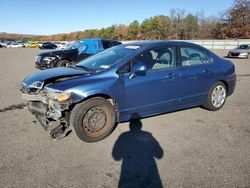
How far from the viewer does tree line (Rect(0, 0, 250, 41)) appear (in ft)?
197

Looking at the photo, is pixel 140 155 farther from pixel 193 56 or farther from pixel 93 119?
pixel 193 56

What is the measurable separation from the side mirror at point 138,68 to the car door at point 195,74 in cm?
97

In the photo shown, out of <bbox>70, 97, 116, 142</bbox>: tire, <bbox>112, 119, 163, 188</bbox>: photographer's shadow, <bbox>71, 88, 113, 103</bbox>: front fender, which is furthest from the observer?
<bbox>70, 97, 116, 142</bbox>: tire

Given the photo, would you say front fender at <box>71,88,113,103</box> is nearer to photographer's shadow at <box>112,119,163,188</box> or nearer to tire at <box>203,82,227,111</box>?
photographer's shadow at <box>112,119,163,188</box>

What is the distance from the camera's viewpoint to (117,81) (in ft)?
14.7

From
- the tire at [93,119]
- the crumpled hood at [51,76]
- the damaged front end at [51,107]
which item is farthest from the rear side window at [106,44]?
the tire at [93,119]

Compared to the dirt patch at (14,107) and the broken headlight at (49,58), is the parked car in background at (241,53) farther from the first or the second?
the dirt patch at (14,107)

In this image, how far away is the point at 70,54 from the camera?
1338cm

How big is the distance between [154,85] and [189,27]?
76.7 metres

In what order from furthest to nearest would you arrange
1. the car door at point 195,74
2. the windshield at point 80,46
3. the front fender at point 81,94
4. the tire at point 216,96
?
the windshield at point 80,46 < the tire at point 216,96 < the car door at point 195,74 < the front fender at point 81,94

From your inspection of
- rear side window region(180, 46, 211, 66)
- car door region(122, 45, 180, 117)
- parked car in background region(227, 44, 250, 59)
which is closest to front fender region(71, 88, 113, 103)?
car door region(122, 45, 180, 117)

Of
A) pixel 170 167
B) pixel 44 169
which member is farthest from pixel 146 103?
pixel 44 169

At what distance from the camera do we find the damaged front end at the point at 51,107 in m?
4.13

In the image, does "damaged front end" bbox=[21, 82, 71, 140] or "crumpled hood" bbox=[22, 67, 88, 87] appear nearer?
"damaged front end" bbox=[21, 82, 71, 140]
